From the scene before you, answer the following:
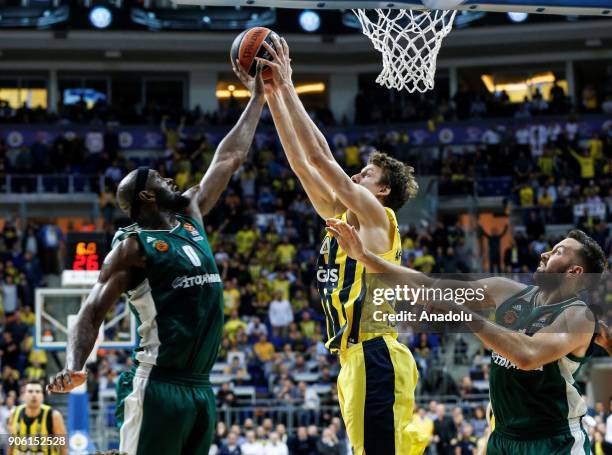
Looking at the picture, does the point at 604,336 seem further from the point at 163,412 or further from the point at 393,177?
the point at 163,412

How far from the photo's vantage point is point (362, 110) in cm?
2956

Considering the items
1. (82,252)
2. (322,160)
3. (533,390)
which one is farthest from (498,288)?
(82,252)

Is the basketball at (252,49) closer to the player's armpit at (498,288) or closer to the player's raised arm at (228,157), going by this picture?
the player's raised arm at (228,157)

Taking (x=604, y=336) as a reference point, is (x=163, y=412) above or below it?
below

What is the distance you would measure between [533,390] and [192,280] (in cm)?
189

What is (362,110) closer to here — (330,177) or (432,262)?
(432,262)

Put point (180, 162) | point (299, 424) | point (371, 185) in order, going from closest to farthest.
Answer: point (371, 185)
point (299, 424)
point (180, 162)

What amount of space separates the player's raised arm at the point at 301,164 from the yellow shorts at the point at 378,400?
116 centimetres

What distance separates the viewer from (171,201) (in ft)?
18.3

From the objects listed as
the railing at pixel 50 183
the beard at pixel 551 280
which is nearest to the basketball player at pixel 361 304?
the beard at pixel 551 280

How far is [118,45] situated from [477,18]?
1028 centimetres

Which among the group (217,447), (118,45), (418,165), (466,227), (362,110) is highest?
(118,45)

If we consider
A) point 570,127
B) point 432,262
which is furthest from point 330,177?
point 570,127

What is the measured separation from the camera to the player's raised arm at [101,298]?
498cm
